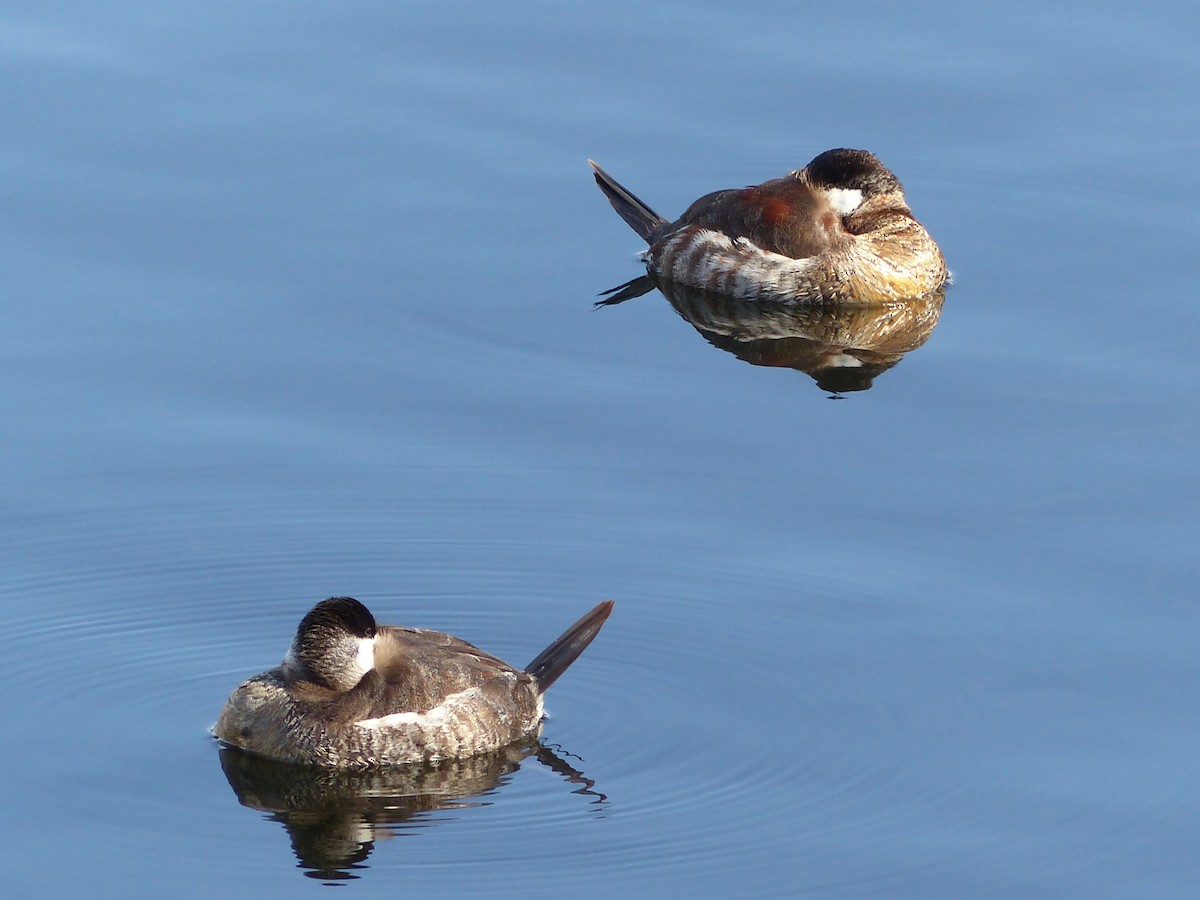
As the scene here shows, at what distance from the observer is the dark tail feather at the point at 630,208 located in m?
17.9

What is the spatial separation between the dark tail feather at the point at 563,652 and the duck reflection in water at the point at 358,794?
0.34m

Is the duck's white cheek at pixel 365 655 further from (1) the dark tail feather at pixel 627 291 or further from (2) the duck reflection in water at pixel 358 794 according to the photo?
(1) the dark tail feather at pixel 627 291

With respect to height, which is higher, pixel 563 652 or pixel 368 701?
pixel 563 652

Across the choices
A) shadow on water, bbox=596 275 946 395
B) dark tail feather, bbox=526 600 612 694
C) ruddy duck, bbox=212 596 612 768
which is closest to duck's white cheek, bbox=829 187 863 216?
shadow on water, bbox=596 275 946 395

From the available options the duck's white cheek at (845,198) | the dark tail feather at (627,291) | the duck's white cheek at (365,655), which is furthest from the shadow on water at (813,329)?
the duck's white cheek at (365,655)

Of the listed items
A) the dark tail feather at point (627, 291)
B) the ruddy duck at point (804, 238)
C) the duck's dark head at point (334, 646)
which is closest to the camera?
the duck's dark head at point (334, 646)

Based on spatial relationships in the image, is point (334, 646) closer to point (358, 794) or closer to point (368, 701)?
point (368, 701)

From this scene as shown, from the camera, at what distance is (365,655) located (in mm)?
11281

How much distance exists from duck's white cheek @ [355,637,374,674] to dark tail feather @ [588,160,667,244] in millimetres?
7143

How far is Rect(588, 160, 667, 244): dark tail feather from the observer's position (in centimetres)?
1794

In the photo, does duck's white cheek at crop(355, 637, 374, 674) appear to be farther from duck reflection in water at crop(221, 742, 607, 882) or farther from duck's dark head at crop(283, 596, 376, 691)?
duck reflection in water at crop(221, 742, 607, 882)

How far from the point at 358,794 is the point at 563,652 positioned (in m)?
1.20

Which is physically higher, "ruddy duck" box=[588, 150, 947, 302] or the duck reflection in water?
"ruddy duck" box=[588, 150, 947, 302]

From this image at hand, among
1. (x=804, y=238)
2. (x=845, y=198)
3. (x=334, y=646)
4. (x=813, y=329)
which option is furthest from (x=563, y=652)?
(x=845, y=198)
